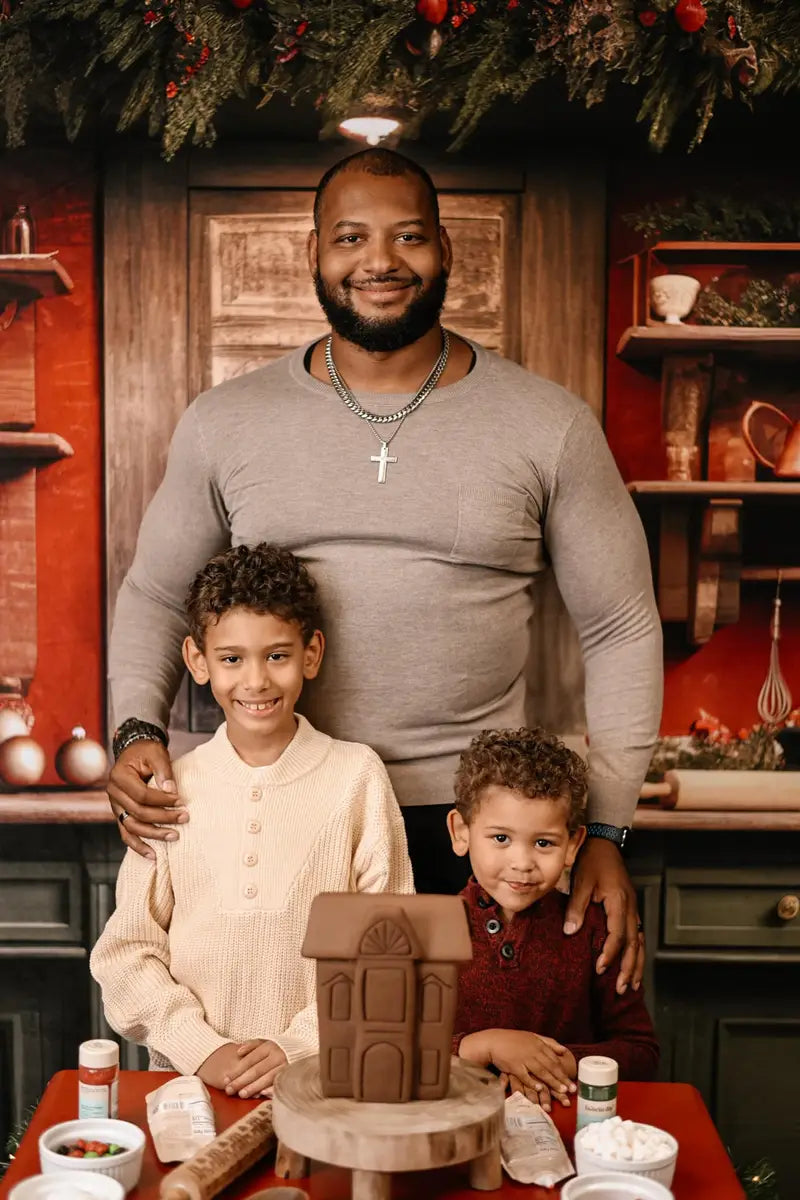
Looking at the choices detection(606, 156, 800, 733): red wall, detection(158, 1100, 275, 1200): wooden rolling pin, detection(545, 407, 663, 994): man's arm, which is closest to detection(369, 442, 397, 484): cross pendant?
detection(545, 407, 663, 994): man's arm

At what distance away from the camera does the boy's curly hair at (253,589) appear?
2.19 m

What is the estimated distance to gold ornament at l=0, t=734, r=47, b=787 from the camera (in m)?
2.92

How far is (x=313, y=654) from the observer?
7.54 ft

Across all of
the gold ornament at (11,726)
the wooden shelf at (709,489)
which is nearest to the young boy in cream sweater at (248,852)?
the gold ornament at (11,726)

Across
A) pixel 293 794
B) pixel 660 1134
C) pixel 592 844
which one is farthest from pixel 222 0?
pixel 660 1134

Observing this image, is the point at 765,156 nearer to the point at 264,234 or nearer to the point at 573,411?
the point at 573,411

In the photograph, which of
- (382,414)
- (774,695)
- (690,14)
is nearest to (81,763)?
(382,414)

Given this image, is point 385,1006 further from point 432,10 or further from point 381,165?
point 432,10

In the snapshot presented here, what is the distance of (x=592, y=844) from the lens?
231cm

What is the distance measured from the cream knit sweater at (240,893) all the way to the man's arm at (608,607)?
0.44 meters

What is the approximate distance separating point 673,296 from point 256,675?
1.29 meters

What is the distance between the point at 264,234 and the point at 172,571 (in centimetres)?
82

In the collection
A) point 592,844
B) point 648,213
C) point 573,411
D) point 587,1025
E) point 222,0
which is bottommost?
point 587,1025

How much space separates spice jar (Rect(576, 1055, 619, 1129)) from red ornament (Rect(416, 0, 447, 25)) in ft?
6.75
